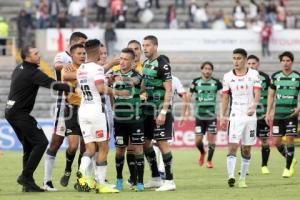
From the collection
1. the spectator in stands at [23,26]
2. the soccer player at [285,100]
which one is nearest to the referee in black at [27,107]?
the soccer player at [285,100]

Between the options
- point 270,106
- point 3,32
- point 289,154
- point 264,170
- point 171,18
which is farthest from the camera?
point 171,18

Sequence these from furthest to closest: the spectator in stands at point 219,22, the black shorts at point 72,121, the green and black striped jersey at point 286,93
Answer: the spectator in stands at point 219,22 < the green and black striped jersey at point 286,93 < the black shorts at point 72,121

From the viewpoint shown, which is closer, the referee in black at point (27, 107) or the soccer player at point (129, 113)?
the referee in black at point (27, 107)

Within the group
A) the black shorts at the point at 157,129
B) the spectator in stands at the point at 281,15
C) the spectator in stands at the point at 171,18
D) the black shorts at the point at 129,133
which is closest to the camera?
the black shorts at the point at 129,133

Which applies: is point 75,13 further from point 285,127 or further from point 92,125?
point 92,125

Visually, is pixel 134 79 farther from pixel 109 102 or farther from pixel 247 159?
pixel 247 159

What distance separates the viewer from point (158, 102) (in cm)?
1695

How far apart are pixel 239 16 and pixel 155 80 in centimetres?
2437

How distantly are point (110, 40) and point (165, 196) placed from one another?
2256 cm

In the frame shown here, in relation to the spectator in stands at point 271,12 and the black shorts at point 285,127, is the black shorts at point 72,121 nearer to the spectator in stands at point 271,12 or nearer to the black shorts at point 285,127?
the black shorts at point 285,127

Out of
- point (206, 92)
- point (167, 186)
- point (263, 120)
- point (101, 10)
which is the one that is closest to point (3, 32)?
point (101, 10)

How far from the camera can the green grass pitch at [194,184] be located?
51.2 feet

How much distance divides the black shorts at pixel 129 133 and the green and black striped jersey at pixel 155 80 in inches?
15.8

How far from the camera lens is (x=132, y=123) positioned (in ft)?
54.9
